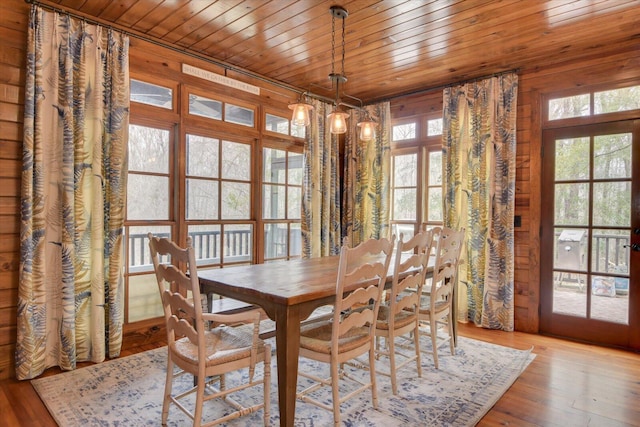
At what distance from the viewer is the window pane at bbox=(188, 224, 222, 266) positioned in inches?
145

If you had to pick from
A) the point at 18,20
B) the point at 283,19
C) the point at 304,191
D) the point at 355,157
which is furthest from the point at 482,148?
the point at 18,20

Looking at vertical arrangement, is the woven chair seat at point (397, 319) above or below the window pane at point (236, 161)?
below

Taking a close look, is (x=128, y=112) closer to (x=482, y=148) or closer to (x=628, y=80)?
(x=482, y=148)

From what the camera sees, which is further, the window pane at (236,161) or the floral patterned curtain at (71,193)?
the window pane at (236,161)

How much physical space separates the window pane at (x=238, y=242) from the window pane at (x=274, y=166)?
632mm

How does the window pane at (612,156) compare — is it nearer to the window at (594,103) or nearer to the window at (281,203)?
the window at (594,103)

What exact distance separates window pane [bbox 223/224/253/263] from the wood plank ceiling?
1.68 metres

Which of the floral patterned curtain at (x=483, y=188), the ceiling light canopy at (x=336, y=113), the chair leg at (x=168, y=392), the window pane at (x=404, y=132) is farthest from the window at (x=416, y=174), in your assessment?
the chair leg at (x=168, y=392)

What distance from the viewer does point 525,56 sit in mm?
3527

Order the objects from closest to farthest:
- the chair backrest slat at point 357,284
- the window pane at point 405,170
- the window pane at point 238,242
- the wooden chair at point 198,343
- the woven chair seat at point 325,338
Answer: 1. the wooden chair at point 198,343
2. the chair backrest slat at point 357,284
3. the woven chair seat at point 325,338
4. the window pane at point 238,242
5. the window pane at point 405,170

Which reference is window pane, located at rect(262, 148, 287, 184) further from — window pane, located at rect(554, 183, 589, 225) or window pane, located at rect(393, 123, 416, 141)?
window pane, located at rect(554, 183, 589, 225)

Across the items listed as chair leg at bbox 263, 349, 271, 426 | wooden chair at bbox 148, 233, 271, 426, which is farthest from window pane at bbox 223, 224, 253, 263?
chair leg at bbox 263, 349, 271, 426

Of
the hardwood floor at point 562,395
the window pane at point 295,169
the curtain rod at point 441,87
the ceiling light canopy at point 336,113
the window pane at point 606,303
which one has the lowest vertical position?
the hardwood floor at point 562,395

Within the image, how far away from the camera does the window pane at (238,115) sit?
386cm
